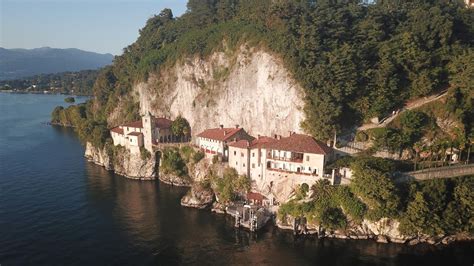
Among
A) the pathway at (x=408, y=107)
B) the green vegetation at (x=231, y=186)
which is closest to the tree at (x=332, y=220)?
the green vegetation at (x=231, y=186)

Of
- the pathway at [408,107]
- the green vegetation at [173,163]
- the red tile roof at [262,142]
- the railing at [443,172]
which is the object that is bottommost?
the green vegetation at [173,163]

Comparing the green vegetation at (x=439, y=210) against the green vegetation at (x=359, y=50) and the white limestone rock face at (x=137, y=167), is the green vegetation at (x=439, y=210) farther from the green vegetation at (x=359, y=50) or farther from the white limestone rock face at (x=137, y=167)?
the white limestone rock face at (x=137, y=167)

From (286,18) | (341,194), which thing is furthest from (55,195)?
(286,18)

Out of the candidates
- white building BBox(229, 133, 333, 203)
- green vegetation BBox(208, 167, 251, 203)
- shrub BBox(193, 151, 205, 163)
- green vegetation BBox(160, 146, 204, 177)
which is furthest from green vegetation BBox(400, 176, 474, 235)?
green vegetation BBox(160, 146, 204, 177)

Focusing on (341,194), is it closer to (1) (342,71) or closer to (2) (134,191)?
(1) (342,71)

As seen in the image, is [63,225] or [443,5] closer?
[63,225]

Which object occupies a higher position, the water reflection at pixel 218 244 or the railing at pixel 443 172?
the railing at pixel 443 172
